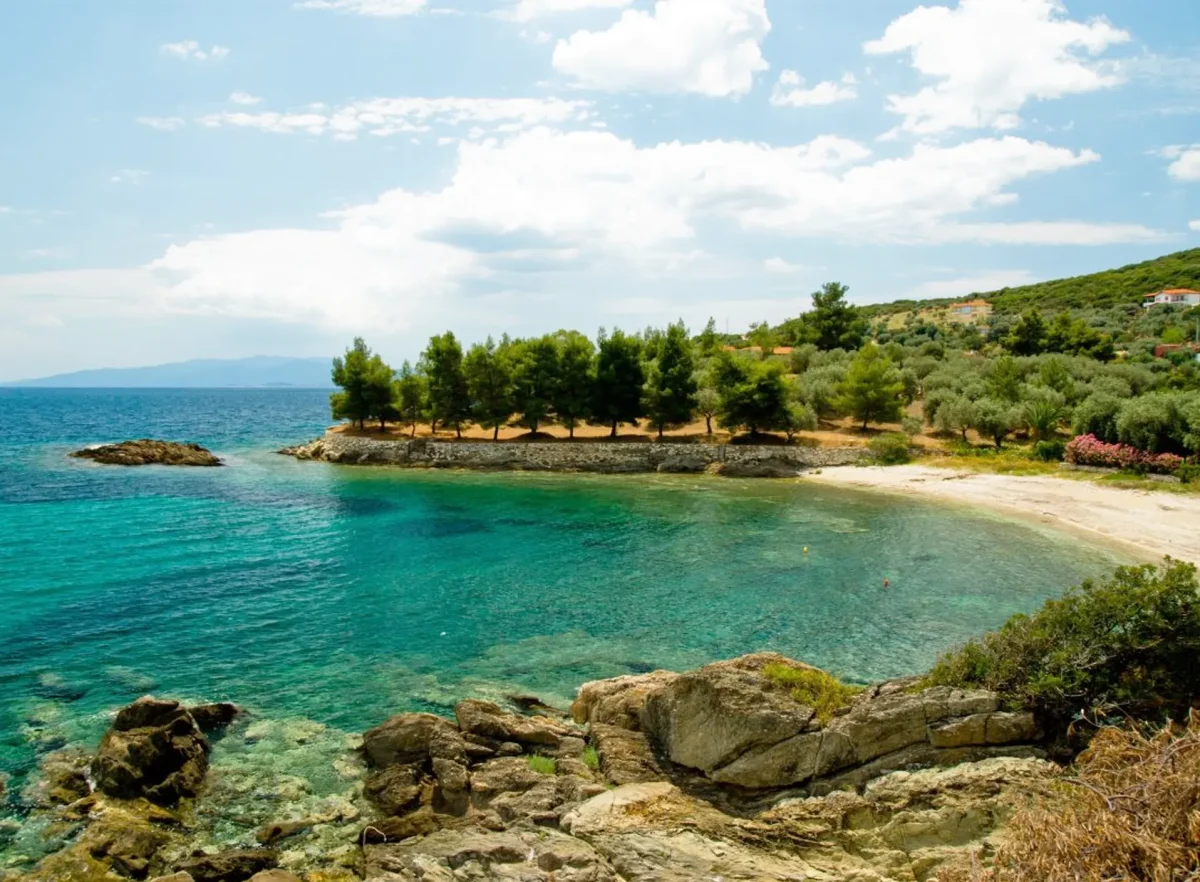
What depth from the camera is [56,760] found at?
1578cm

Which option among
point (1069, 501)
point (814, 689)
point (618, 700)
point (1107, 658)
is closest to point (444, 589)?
point (618, 700)

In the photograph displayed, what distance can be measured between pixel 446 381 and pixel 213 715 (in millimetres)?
51824

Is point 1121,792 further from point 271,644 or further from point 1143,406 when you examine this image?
point 1143,406

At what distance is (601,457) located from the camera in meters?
62.8

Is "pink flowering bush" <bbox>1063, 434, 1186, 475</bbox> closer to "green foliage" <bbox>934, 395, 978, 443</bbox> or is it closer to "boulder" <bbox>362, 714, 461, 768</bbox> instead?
"green foliage" <bbox>934, 395, 978, 443</bbox>

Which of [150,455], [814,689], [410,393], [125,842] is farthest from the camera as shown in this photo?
[410,393]

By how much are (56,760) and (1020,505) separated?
4675 cm

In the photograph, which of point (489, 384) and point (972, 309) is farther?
point (972, 309)

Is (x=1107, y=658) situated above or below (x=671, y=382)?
below

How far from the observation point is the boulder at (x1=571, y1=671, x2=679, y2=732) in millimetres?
16578

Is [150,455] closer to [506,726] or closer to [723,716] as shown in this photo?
[506,726]

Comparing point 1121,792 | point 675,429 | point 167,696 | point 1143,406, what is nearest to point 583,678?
point 167,696

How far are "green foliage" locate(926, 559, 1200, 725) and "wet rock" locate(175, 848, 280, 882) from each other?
12.6m

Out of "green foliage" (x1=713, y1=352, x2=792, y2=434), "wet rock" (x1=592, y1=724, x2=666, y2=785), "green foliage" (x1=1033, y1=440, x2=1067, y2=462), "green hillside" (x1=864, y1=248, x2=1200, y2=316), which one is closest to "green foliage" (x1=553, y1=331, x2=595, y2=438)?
"green foliage" (x1=713, y1=352, x2=792, y2=434)
